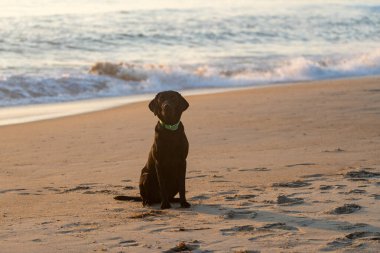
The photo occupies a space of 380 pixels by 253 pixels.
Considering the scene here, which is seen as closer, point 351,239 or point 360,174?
point 351,239

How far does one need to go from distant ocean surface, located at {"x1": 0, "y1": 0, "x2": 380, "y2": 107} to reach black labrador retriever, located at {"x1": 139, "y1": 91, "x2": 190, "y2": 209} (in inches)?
376

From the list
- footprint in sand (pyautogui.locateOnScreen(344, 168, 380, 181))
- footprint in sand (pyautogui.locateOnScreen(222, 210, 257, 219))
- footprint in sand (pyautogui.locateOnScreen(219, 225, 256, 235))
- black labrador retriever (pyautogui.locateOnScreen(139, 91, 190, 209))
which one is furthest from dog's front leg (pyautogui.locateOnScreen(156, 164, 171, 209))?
footprint in sand (pyautogui.locateOnScreen(344, 168, 380, 181))

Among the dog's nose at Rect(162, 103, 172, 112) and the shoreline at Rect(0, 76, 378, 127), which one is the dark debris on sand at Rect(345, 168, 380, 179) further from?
the shoreline at Rect(0, 76, 378, 127)

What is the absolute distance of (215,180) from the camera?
866cm

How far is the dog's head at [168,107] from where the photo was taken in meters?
7.41

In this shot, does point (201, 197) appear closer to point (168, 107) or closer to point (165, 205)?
point (165, 205)

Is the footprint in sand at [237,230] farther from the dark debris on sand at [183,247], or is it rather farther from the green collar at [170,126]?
the green collar at [170,126]

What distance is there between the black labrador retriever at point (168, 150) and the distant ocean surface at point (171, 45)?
9548mm

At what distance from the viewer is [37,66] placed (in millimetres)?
21984

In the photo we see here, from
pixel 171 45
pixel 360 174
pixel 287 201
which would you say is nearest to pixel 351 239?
pixel 287 201

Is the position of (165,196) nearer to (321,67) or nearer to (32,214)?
(32,214)

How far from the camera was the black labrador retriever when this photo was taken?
7.48 metres

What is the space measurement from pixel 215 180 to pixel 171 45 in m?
19.6

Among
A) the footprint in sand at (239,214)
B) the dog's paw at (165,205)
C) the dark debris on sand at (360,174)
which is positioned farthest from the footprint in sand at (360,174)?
the dog's paw at (165,205)
